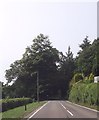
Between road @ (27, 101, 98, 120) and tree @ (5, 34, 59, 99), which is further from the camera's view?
tree @ (5, 34, 59, 99)

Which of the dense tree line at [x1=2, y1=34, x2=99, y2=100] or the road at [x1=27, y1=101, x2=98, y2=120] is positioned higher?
the dense tree line at [x1=2, y1=34, x2=99, y2=100]

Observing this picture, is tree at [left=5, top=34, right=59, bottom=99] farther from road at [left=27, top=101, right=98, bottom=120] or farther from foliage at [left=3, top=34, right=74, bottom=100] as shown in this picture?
road at [left=27, top=101, right=98, bottom=120]

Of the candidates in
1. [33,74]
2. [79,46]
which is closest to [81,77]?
[33,74]

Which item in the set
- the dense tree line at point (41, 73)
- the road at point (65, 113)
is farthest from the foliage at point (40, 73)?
the road at point (65, 113)

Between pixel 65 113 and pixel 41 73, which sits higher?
pixel 41 73

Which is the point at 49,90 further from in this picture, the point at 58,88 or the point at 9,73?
the point at 9,73

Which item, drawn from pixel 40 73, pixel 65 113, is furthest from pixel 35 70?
pixel 65 113

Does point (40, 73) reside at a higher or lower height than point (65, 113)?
higher

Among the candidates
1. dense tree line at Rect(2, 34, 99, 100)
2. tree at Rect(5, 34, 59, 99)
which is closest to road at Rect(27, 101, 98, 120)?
dense tree line at Rect(2, 34, 99, 100)

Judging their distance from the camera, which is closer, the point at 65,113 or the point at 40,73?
the point at 65,113

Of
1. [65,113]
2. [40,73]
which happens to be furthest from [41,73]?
[65,113]

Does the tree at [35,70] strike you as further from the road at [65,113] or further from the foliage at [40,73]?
the road at [65,113]

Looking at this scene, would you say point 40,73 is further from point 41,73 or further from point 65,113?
point 65,113

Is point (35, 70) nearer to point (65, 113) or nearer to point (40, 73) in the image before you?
point (40, 73)
